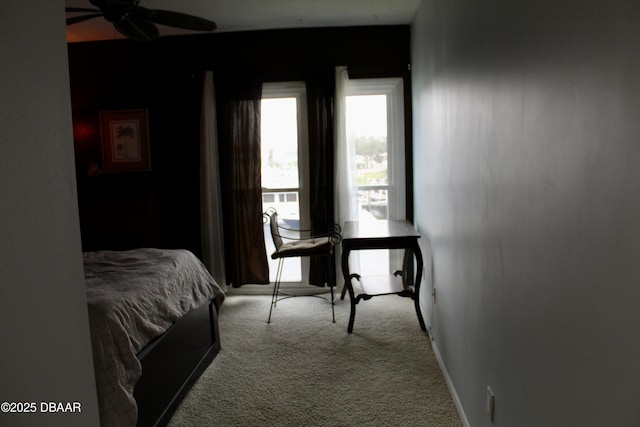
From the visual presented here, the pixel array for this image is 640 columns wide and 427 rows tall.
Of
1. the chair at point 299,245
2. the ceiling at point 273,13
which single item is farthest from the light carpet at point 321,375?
the ceiling at point 273,13

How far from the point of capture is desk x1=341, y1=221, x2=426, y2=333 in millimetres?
3320

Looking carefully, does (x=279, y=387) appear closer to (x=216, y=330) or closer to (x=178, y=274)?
(x=216, y=330)

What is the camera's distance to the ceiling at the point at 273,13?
11.4 ft

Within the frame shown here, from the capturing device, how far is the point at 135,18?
239 centimetres

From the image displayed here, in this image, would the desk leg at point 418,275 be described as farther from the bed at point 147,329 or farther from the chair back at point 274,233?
the bed at point 147,329

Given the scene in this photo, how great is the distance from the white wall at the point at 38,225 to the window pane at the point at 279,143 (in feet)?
11.2

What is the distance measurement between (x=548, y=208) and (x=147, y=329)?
180 centimetres

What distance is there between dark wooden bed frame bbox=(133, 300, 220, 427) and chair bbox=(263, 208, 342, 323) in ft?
2.63

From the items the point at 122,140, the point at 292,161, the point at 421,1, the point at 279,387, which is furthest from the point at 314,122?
the point at 279,387

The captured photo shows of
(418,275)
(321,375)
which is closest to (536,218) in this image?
(321,375)

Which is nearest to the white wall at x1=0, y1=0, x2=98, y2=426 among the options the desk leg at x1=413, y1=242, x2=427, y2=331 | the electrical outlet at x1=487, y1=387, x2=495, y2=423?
the electrical outlet at x1=487, y1=387, x2=495, y2=423

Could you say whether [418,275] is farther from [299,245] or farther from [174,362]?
[174,362]

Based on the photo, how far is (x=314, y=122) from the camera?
4.24m

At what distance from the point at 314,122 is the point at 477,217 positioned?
8.53 feet
